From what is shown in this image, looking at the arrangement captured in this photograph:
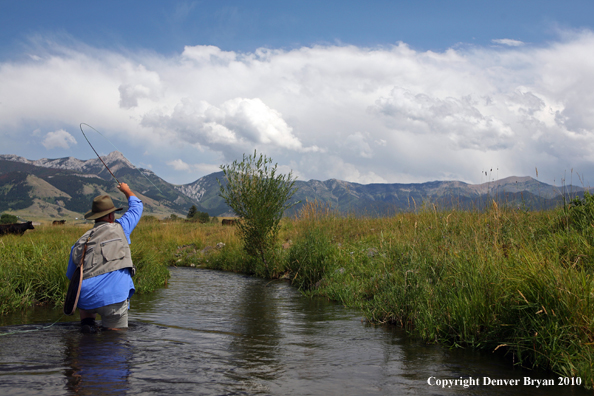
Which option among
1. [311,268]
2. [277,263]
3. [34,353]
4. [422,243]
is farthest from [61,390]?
[277,263]

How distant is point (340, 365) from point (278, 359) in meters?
0.87

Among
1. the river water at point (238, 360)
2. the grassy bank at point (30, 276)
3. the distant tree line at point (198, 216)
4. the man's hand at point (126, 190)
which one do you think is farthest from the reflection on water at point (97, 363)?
the distant tree line at point (198, 216)

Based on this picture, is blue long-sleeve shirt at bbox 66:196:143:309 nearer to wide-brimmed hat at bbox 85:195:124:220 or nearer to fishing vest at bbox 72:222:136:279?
fishing vest at bbox 72:222:136:279

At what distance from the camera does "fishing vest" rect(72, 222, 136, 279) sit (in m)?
5.48

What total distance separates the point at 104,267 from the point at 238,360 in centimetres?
230

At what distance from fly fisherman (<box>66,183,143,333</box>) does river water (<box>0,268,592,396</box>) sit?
0.43m

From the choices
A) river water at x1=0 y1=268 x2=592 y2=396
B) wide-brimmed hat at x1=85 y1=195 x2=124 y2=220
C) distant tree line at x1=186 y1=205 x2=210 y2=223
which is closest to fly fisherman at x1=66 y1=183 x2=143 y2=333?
wide-brimmed hat at x1=85 y1=195 x2=124 y2=220

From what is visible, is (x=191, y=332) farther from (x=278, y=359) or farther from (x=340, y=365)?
(x=340, y=365)

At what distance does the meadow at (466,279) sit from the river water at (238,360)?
0.35 m

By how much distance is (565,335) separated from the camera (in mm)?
4641

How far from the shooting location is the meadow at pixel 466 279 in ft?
15.7

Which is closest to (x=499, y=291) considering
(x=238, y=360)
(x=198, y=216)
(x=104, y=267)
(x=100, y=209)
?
(x=238, y=360)

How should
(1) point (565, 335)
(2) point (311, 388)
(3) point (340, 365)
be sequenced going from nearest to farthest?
(2) point (311, 388)
(1) point (565, 335)
(3) point (340, 365)

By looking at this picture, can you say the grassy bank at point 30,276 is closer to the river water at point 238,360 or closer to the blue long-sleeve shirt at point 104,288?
the river water at point 238,360
